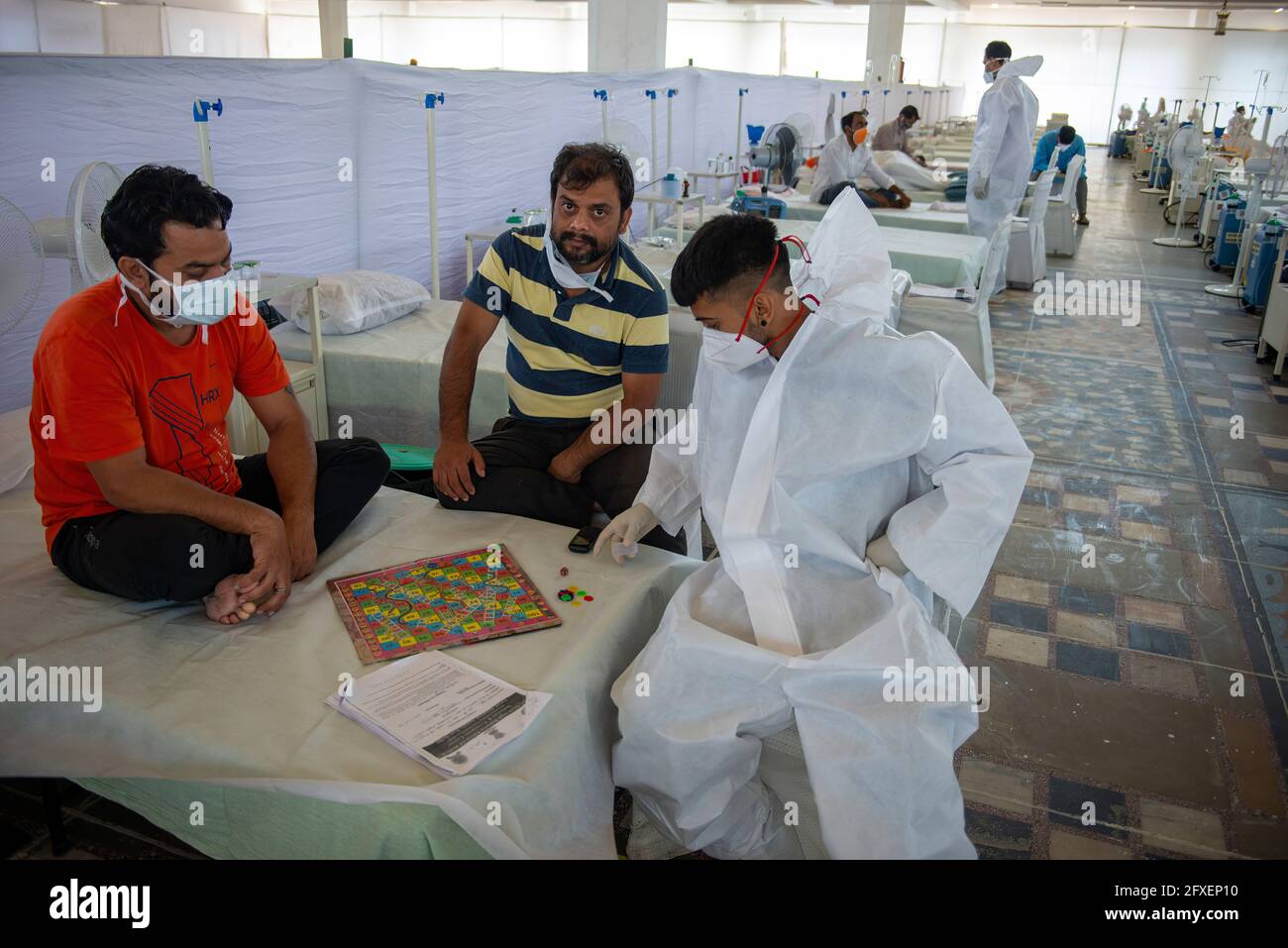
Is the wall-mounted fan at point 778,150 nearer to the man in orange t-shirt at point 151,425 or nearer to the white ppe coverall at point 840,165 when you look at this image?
the white ppe coverall at point 840,165

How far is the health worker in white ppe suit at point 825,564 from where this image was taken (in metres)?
1.43

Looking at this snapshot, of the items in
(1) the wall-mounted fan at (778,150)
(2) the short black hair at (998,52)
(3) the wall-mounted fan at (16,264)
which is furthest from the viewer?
(1) the wall-mounted fan at (778,150)

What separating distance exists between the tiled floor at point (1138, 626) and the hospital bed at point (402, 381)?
1.19m

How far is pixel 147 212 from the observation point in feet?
5.35

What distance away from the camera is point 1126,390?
477 centimetres

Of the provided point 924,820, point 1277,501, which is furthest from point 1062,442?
point 924,820

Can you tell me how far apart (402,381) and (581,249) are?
109 cm

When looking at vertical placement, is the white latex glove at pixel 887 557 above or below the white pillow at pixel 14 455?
above

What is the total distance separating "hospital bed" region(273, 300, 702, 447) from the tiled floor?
1186mm

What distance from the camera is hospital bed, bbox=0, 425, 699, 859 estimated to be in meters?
1.28

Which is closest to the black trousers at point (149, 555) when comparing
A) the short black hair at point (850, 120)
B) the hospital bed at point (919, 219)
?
the hospital bed at point (919, 219)

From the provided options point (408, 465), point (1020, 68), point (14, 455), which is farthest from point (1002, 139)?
point (14, 455)

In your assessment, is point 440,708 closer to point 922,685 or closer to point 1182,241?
point 922,685
